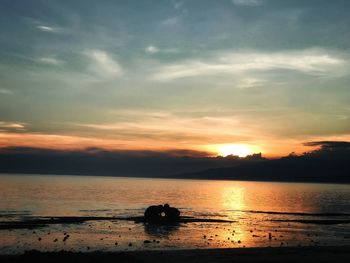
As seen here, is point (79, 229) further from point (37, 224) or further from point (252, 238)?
point (252, 238)

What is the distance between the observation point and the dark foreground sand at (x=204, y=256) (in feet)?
90.6

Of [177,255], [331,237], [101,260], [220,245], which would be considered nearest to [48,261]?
[101,260]

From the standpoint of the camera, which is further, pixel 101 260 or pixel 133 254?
pixel 133 254

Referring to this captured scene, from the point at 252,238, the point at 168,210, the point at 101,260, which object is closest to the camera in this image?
the point at 101,260

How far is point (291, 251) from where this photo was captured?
34.3 m

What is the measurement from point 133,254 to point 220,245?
11.6m

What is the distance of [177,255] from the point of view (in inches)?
1225

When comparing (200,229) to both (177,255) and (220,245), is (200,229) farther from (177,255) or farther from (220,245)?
(177,255)

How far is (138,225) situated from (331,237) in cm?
2668

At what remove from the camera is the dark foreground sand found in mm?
27625

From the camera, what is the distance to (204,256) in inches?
1216

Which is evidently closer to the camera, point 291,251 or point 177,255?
point 177,255

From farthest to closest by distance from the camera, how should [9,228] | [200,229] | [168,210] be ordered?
[168,210] < [200,229] < [9,228]

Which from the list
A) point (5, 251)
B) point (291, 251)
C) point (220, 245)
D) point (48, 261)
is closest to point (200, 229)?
point (220, 245)
